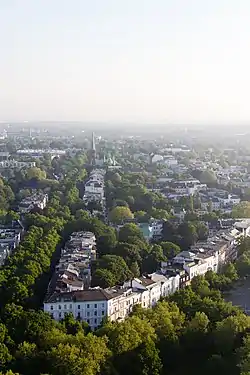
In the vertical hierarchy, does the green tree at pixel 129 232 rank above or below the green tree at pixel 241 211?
above

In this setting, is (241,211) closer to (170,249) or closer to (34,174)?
(170,249)

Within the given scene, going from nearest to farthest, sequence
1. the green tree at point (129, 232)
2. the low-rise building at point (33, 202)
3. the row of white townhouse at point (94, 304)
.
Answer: the row of white townhouse at point (94, 304)
the green tree at point (129, 232)
the low-rise building at point (33, 202)

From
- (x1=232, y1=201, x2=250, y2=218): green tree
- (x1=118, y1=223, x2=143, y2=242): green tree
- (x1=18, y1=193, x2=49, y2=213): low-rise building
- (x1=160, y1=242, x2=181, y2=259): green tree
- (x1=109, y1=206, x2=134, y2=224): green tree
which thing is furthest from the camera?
(x1=18, y1=193, x2=49, y2=213): low-rise building

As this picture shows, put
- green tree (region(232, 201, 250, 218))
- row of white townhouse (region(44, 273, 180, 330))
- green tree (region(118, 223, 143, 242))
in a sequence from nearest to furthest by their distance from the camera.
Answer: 1. row of white townhouse (region(44, 273, 180, 330))
2. green tree (region(118, 223, 143, 242))
3. green tree (region(232, 201, 250, 218))

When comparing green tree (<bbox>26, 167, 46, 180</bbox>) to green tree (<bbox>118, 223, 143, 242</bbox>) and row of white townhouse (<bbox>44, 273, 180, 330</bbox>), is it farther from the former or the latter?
row of white townhouse (<bbox>44, 273, 180, 330</bbox>)

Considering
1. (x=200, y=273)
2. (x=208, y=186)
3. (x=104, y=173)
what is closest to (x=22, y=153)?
(x=104, y=173)

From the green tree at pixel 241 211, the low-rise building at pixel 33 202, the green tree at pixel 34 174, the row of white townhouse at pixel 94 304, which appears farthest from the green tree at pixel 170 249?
the green tree at pixel 34 174

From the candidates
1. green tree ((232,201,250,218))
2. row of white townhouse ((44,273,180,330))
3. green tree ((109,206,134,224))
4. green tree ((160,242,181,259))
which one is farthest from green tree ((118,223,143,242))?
green tree ((232,201,250,218))

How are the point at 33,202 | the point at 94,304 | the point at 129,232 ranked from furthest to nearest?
the point at 33,202 < the point at 129,232 < the point at 94,304

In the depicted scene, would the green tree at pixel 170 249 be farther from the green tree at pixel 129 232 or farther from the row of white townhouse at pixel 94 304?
the row of white townhouse at pixel 94 304

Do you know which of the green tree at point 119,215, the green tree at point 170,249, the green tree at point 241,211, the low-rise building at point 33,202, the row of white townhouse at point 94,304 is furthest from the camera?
the low-rise building at point 33,202

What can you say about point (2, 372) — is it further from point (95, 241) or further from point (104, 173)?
point (104, 173)

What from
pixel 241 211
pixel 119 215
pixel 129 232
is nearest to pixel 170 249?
pixel 129 232
